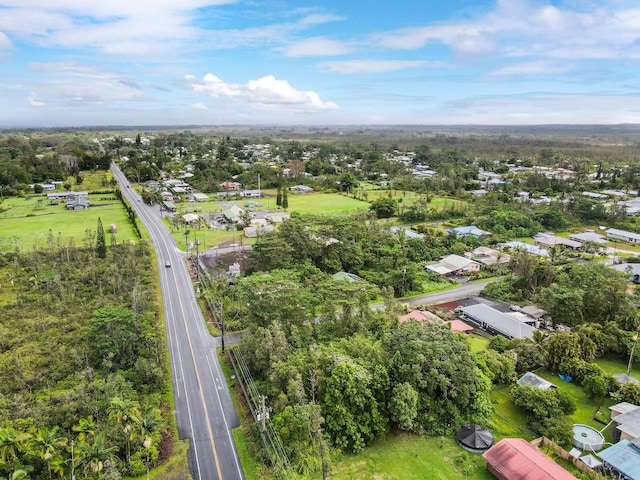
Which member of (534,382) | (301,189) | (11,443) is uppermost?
(301,189)

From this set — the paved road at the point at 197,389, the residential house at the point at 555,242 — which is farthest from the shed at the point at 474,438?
the residential house at the point at 555,242

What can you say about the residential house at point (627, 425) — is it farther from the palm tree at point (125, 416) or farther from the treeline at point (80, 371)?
the palm tree at point (125, 416)

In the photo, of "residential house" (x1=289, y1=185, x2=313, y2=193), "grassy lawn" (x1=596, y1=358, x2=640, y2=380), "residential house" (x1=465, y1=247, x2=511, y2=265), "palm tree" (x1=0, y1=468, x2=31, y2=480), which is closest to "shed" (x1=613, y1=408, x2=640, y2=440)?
"grassy lawn" (x1=596, y1=358, x2=640, y2=380)

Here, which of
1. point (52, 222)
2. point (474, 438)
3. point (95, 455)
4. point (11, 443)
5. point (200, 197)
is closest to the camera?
point (11, 443)

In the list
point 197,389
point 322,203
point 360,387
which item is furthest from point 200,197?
point 360,387

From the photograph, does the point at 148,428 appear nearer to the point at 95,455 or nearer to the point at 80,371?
the point at 95,455

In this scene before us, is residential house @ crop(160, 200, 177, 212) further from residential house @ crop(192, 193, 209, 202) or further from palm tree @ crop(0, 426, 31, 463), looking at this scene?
palm tree @ crop(0, 426, 31, 463)
